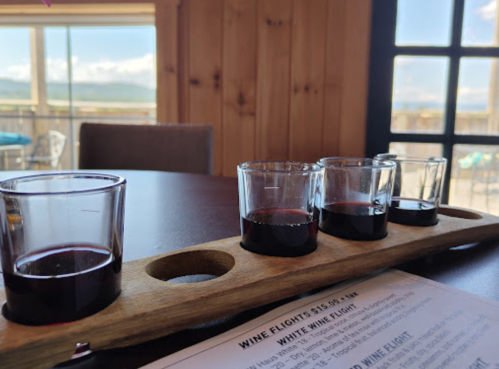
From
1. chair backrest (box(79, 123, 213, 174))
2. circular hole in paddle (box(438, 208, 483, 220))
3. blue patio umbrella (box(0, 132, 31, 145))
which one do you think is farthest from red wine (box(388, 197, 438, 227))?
blue patio umbrella (box(0, 132, 31, 145))

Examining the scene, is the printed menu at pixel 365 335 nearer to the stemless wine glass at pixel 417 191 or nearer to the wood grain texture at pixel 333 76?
the stemless wine glass at pixel 417 191

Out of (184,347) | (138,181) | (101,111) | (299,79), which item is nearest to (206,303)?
(184,347)

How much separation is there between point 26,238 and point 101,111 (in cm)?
303

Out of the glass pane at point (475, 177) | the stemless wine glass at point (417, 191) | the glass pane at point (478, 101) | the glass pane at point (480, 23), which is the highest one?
the glass pane at point (480, 23)

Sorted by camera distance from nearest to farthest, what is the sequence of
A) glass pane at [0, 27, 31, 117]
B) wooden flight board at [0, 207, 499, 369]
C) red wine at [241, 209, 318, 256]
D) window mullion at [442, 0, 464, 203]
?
1. wooden flight board at [0, 207, 499, 369]
2. red wine at [241, 209, 318, 256]
3. window mullion at [442, 0, 464, 203]
4. glass pane at [0, 27, 31, 117]

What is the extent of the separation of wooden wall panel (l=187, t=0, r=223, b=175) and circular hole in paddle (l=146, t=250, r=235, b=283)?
6.20 ft

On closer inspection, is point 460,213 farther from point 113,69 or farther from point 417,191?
point 113,69

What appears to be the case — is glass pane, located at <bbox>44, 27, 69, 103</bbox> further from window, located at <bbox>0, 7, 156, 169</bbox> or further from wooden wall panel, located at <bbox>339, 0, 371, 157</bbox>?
wooden wall panel, located at <bbox>339, 0, 371, 157</bbox>

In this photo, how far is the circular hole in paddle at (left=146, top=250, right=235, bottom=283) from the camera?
0.52 meters

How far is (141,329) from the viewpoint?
1.27 ft

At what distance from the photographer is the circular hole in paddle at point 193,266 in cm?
52

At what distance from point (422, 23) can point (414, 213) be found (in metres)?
1.92

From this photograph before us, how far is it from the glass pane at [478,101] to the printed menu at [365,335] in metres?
2.09

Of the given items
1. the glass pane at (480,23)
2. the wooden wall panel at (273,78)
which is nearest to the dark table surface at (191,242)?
the wooden wall panel at (273,78)
